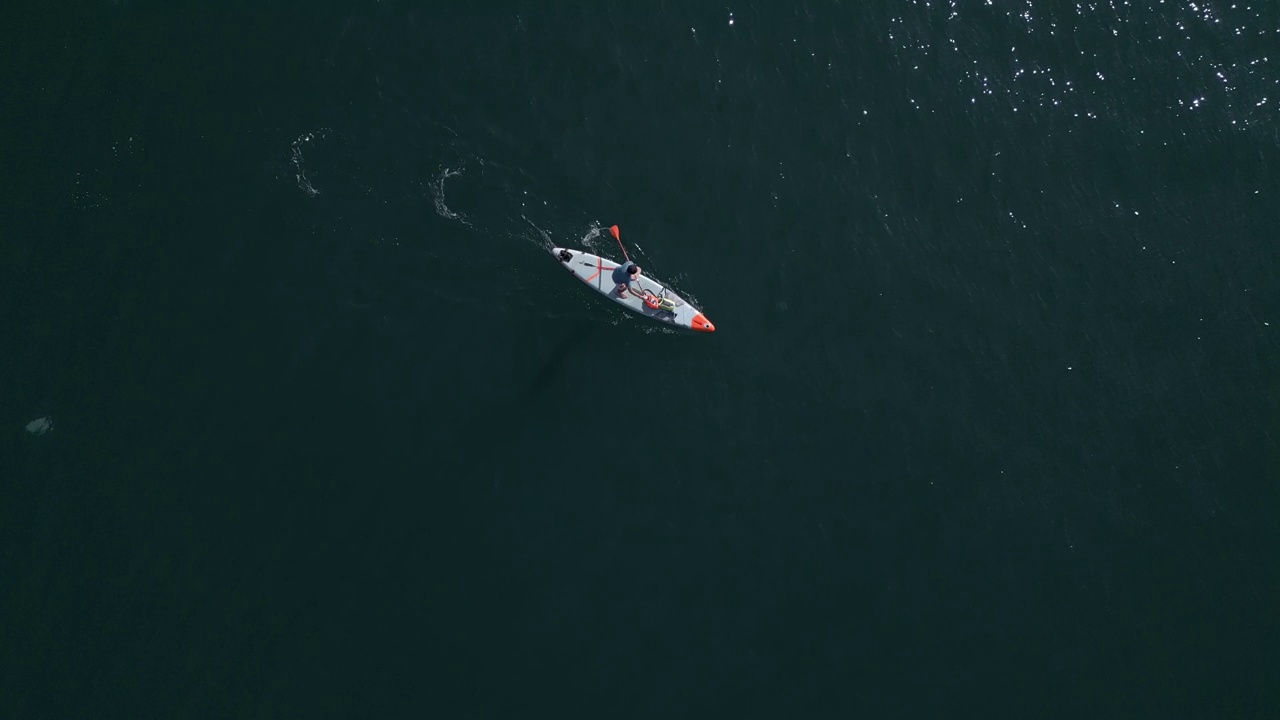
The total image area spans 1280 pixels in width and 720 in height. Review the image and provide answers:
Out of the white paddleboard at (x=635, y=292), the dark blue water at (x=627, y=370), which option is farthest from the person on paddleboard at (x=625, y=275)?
the dark blue water at (x=627, y=370)

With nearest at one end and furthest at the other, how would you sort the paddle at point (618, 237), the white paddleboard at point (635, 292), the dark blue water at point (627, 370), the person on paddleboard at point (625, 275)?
the dark blue water at point (627, 370), the person on paddleboard at point (625, 275), the white paddleboard at point (635, 292), the paddle at point (618, 237)

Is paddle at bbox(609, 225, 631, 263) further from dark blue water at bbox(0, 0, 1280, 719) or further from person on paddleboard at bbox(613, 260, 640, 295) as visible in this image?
person on paddleboard at bbox(613, 260, 640, 295)

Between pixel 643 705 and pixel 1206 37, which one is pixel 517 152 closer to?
pixel 643 705

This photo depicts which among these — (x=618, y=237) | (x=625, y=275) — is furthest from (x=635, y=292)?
(x=618, y=237)

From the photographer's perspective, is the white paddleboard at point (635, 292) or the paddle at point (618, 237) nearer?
the white paddleboard at point (635, 292)

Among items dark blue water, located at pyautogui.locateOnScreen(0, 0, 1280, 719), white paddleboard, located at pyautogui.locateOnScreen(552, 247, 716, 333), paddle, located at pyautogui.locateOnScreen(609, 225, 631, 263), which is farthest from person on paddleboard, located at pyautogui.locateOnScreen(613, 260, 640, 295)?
dark blue water, located at pyautogui.locateOnScreen(0, 0, 1280, 719)

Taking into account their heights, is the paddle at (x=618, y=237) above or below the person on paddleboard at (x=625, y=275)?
above

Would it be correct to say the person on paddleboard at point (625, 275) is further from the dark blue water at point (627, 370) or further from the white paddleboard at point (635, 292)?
the dark blue water at point (627, 370)

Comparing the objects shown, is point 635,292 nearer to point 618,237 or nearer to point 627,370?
point 618,237
